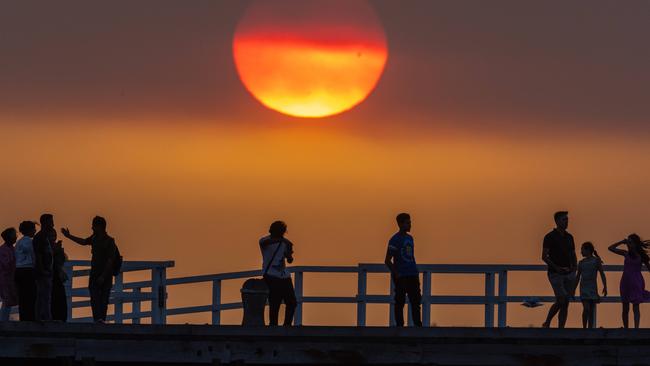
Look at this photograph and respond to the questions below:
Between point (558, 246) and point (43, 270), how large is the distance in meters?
7.30

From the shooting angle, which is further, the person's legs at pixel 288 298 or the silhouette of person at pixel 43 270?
the person's legs at pixel 288 298

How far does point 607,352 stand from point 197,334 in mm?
4847

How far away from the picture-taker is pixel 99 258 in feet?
91.4

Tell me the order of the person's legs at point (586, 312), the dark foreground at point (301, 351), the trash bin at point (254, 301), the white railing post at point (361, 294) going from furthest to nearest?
1. the white railing post at point (361, 294)
2. the person's legs at point (586, 312)
3. the trash bin at point (254, 301)
4. the dark foreground at point (301, 351)

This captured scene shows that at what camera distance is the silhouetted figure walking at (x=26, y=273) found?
26.6 m

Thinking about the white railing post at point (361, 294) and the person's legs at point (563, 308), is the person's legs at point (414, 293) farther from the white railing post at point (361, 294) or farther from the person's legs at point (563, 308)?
the white railing post at point (361, 294)

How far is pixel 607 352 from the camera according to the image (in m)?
22.5

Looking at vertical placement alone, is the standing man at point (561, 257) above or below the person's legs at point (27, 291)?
above

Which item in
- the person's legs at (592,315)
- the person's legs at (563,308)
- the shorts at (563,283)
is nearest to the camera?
the shorts at (563,283)

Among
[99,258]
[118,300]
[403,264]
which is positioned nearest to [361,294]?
[118,300]

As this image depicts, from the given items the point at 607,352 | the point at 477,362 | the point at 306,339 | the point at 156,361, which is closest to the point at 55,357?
the point at 156,361

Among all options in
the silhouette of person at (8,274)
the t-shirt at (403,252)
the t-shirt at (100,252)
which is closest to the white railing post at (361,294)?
the t-shirt at (403,252)

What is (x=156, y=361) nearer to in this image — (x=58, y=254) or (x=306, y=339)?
(x=306, y=339)

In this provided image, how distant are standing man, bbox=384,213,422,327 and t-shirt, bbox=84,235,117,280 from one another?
12.7 ft
